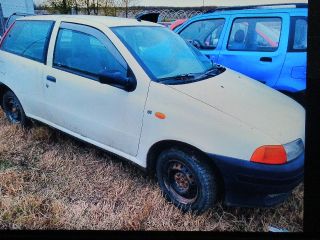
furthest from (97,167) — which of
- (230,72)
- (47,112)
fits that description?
(230,72)

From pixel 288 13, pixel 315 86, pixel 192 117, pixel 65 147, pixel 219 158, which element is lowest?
pixel 65 147

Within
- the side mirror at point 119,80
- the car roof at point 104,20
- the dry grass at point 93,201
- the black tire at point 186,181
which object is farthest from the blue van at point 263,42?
the side mirror at point 119,80

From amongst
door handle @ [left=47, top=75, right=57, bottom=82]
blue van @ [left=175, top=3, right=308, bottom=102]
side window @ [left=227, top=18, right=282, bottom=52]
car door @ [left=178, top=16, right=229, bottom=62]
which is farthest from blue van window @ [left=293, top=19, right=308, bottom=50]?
door handle @ [left=47, top=75, right=57, bottom=82]

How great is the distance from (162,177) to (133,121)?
0.48 meters

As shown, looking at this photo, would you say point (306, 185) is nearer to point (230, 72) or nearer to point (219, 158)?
point (219, 158)

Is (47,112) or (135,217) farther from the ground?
(47,112)

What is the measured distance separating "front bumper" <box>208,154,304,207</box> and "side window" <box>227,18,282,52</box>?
5.77 feet

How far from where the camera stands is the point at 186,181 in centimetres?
232

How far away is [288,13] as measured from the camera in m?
3.39

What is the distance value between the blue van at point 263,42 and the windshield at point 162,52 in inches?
32.0

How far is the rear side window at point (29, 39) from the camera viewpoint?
3.20 m

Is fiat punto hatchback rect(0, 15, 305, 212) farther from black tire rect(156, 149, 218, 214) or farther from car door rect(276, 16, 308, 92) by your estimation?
car door rect(276, 16, 308, 92)

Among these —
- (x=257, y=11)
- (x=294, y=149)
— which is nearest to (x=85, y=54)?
(x=294, y=149)

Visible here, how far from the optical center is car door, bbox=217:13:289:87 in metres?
3.43
